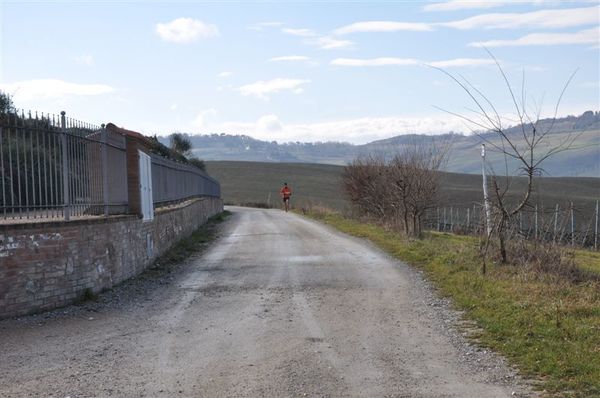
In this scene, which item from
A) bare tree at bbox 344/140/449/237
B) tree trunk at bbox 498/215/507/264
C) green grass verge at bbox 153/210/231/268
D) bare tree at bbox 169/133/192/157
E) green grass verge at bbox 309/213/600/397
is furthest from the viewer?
bare tree at bbox 169/133/192/157

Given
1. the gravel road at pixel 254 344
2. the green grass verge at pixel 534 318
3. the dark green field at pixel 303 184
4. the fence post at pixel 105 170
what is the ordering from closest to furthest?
the gravel road at pixel 254 344, the green grass verge at pixel 534 318, the fence post at pixel 105 170, the dark green field at pixel 303 184

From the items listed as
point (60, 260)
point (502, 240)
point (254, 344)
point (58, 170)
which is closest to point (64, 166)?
point (58, 170)

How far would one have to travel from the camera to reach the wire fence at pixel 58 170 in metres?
8.80

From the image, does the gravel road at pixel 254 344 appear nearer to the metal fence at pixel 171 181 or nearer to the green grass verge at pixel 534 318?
the green grass verge at pixel 534 318

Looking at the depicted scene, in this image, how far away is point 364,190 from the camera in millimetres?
33219

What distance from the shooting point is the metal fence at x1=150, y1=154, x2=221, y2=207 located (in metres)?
16.7

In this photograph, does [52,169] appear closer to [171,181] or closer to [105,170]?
[105,170]

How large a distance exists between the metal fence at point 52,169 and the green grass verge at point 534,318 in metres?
6.00

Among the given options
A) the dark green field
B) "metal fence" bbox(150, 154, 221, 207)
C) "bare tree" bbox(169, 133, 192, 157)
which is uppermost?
"bare tree" bbox(169, 133, 192, 157)

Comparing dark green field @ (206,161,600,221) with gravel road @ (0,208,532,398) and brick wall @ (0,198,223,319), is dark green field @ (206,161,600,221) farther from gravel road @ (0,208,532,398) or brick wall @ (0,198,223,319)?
brick wall @ (0,198,223,319)

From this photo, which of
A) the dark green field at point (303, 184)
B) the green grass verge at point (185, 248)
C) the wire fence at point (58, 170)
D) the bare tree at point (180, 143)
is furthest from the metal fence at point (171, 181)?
the dark green field at point (303, 184)

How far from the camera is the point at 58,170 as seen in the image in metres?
9.75

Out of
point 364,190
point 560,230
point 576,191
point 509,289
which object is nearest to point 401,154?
point 364,190

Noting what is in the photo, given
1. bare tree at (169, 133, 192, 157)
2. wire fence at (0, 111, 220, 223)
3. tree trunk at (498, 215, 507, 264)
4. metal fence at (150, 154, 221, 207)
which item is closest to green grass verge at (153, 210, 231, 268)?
metal fence at (150, 154, 221, 207)
